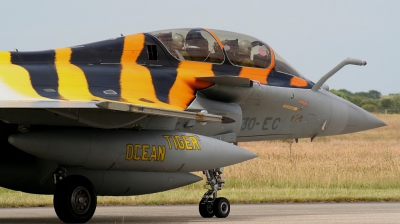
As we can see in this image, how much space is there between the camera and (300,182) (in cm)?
2323

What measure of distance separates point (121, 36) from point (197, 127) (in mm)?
2076

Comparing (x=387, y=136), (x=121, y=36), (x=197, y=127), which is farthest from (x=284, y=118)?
(x=387, y=136)

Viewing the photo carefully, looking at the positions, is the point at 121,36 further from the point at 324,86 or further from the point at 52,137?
the point at 324,86

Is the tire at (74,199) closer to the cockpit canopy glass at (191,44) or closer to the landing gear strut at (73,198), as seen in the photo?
the landing gear strut at (73,198)

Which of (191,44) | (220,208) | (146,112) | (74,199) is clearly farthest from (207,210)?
(146,112)

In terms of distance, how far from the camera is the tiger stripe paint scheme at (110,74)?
12156 mm

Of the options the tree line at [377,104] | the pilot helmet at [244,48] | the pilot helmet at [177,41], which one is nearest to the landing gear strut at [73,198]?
the pilot helmet at [177,41]

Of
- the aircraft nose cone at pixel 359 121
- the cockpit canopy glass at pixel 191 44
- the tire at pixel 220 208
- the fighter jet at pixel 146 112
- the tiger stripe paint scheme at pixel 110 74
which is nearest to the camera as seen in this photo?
the fighter jet at pixel 146 112

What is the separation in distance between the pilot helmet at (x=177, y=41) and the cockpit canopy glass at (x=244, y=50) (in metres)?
0.81

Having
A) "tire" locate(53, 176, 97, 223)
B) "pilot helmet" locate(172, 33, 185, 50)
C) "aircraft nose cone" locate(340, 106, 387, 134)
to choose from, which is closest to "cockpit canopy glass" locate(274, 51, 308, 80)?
"aircraft nose cone" locate(340, 106, 387, 134)

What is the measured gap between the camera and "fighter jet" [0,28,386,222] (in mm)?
11742

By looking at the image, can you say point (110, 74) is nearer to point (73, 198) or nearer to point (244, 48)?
point (73, 198)

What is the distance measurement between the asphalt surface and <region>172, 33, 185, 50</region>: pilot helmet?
9.98 feet

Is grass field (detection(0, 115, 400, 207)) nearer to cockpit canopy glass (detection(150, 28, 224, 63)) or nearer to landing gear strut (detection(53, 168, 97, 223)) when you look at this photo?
cockpit canopy glass (detection(150, 28, 224, 63))
